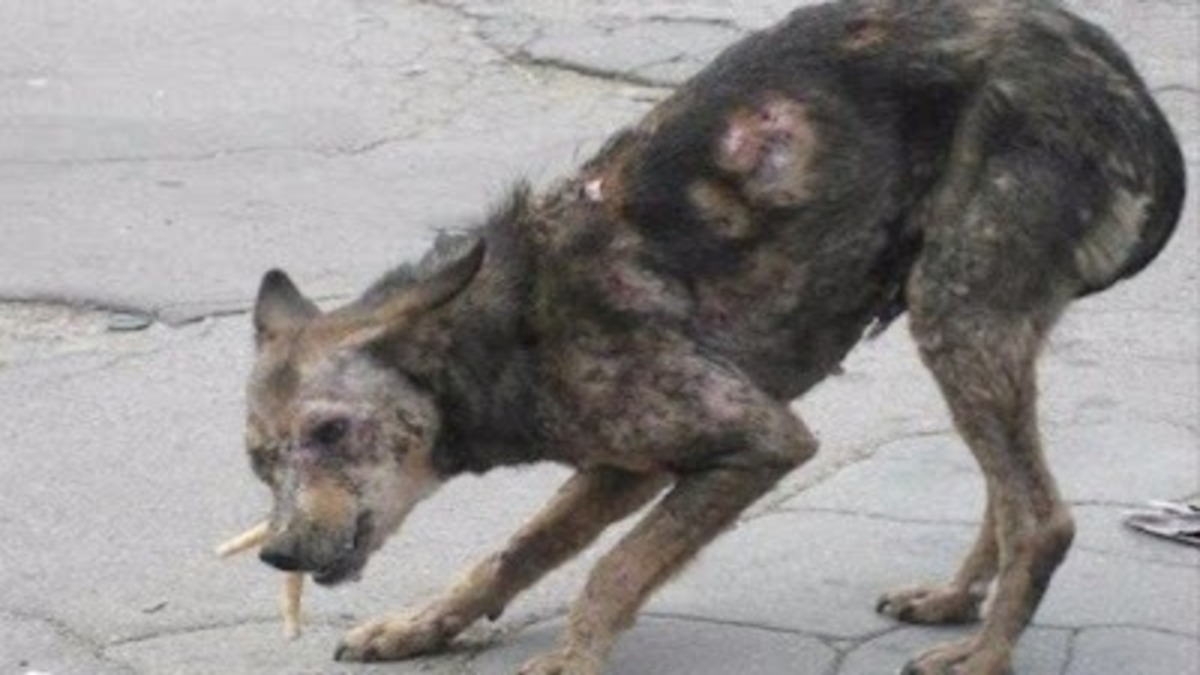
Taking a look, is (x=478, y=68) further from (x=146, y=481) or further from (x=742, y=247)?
(x=742, y=247)

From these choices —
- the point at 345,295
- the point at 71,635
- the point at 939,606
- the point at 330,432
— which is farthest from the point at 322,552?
the point at 345,295

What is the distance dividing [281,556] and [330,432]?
261 mm

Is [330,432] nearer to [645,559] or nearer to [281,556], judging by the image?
[281,556]

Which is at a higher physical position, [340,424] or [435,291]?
[435,291]

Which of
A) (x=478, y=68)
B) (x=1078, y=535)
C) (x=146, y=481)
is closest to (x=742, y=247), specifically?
(x=1078, y=535)

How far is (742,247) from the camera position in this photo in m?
6.01

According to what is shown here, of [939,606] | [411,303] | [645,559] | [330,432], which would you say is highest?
[411,303]

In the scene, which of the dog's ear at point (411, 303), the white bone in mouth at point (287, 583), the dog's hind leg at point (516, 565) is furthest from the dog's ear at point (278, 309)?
the dog's hind leg at point (516, 565)

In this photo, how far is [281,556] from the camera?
18.2 feet

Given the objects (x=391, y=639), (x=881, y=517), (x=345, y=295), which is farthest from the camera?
(x=345, y=295)

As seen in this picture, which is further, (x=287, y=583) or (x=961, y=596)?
(x=961, y=596)

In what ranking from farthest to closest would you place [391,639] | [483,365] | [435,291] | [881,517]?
[881,517]
[391,639]
[483,365]
[435,291]

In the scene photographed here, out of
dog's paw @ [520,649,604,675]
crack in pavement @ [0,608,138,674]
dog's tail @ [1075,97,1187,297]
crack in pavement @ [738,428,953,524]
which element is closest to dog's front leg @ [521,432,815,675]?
dog's paw @ [520,649,604,675]

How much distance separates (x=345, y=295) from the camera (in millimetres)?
8398
